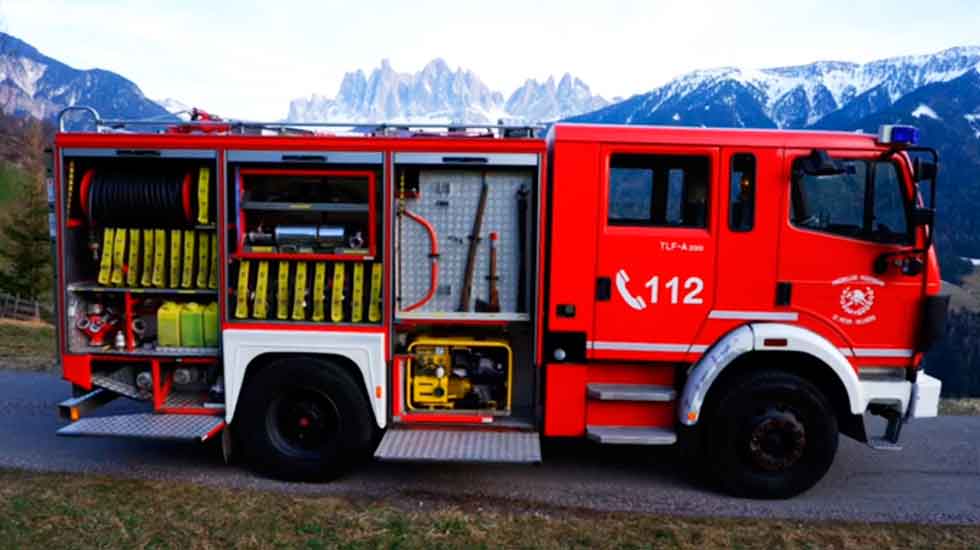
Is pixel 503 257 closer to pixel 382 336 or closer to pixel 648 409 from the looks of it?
pixel 382 336

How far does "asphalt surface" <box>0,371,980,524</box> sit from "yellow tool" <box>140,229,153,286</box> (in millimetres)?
1657

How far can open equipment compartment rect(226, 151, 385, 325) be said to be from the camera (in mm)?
5684

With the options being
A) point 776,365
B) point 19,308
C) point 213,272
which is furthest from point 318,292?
point 19,308

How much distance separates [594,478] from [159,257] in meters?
4.10

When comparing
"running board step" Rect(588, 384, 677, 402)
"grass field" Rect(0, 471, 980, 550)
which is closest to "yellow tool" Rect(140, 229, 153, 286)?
"grass field" Rect(0, 471, 980, 550)

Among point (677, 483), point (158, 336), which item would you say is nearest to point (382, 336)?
point (158, 336)

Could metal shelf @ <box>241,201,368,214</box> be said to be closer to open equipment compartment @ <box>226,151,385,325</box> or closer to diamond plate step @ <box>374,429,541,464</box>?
open equipment compartment @ <box>226,151,385,325</box>

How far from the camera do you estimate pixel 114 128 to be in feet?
19.8

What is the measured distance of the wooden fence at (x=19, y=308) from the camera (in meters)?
25.6

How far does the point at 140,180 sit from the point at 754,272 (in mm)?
4979

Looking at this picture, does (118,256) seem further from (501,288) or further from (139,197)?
(501,288)

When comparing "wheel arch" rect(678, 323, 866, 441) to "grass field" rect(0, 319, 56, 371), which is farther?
"grass field" rect(0, 319, 56, 371)

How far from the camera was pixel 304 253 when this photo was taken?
5.75 metres

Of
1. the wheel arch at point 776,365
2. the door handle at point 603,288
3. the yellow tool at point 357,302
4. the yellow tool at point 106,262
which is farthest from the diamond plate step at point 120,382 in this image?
the wheel arch at point 776,365
